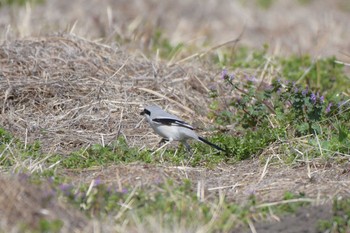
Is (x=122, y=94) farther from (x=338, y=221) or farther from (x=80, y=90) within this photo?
(x=338, y=221)

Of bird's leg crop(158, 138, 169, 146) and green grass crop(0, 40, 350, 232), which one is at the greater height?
green grass crop(0, 40, 350, 232)

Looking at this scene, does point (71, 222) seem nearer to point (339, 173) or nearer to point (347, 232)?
point (347, 232)

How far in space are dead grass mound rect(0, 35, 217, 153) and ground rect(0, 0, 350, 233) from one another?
0.01 metres

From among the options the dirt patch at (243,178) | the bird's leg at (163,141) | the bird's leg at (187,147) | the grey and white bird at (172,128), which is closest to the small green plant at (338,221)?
the dirt patch at (243,178)

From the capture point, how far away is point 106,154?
737 cm

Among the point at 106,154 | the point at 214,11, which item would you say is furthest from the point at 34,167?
the point at 214,11

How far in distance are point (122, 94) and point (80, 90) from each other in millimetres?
477

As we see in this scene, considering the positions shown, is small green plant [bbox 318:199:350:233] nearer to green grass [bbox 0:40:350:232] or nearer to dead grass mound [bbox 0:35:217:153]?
green grass [bbox 0:40:350:232]

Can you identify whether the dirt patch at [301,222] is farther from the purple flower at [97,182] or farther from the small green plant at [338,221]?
the purple flower at [97,182]

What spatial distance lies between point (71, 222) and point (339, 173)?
8.67ft

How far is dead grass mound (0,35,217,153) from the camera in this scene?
830 cm

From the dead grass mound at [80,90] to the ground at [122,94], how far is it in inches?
0.5

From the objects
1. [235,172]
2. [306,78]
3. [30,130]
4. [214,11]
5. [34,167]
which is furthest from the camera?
[214,11]

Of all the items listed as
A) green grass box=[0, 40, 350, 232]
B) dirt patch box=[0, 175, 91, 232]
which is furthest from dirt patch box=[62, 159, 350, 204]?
dirt patch box=[0, 175, 91, 232]
